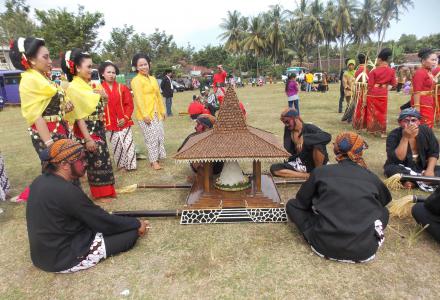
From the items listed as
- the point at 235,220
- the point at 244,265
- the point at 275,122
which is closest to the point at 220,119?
the point at 235,220

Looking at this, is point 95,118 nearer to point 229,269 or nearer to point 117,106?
point 117,106

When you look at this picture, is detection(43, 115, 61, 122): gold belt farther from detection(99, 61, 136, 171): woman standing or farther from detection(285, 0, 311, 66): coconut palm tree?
detection(285, 0, 311, 66): coconut palm tree

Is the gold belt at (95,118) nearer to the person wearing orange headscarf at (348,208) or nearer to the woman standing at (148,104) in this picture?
the woman standing at (148,104)

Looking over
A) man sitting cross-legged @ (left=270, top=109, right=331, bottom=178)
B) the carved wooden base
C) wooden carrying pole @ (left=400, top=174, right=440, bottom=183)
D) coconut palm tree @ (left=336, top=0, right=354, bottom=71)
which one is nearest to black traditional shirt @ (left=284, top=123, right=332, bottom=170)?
man sitting cross-legged @ (left=270, top=109, right=331, bottom=178)

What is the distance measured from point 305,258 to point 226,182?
1333 millimetres

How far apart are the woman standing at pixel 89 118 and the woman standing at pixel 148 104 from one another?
3.42ft

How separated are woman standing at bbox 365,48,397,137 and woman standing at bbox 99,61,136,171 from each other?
18.5ft

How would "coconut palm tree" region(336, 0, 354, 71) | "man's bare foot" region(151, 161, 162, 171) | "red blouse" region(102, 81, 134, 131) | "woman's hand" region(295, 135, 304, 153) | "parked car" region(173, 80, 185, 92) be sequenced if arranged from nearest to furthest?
"woman's hand" region(295, 135, 304, 153), "red blouse" region(102, 81, 134, 131), "man's bare foot" region(151, 161, 162, 171), "parked car" region(173, 80, 185, 92), "coconut palm tree" region(336, 0, 354, 71)

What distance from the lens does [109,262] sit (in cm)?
300

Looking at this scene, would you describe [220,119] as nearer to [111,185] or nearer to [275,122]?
[111,185]

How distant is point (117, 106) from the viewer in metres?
5.36

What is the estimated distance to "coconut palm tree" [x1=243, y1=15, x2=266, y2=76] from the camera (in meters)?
47.3

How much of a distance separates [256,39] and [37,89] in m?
47.5

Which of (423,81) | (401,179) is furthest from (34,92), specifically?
(423,81)
